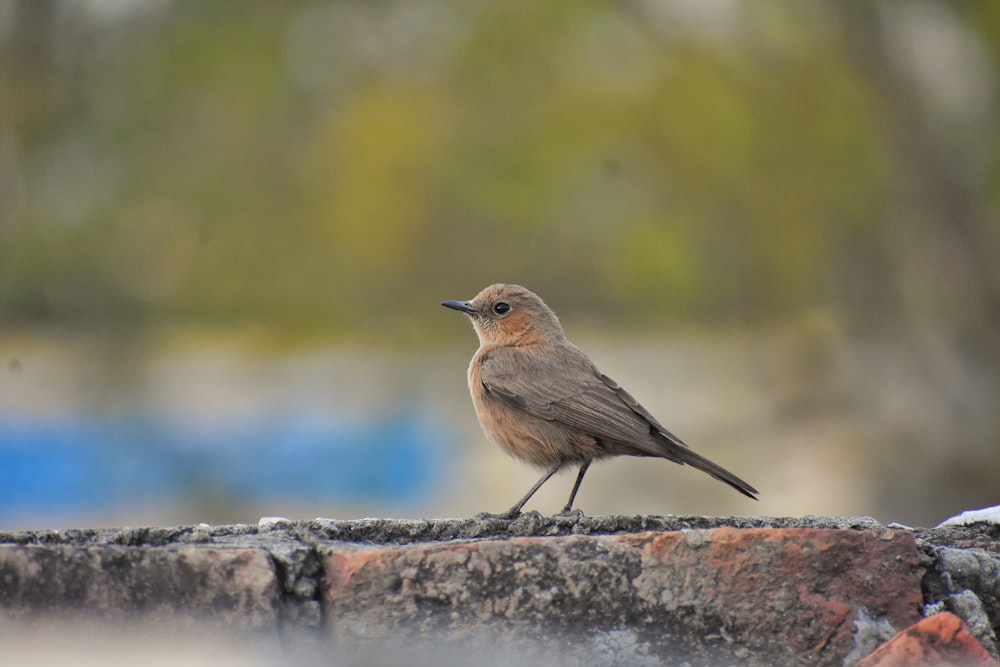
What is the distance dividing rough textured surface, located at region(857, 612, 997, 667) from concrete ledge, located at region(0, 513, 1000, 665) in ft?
0.84

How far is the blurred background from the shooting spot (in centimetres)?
1041

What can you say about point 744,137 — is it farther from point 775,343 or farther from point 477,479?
point 477,479

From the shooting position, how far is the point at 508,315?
19.8 ft

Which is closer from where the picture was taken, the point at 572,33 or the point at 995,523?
the point at 995,523

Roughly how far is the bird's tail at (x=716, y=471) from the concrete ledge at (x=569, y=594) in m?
1.72

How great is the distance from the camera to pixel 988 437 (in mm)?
11148

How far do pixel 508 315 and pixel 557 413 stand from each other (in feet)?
3.15

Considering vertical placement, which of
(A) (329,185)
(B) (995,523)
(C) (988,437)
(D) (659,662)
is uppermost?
(A) (329,185)

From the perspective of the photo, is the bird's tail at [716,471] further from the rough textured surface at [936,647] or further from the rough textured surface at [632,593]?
the rough textured surface at [936,647]

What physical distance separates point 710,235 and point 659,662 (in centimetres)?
824

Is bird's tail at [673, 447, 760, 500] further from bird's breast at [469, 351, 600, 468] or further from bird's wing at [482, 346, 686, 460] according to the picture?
bird's breast at [469, 351, 600, 468]

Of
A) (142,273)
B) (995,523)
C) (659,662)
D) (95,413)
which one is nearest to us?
(659,662)

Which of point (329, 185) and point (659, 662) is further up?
point (329, 185)

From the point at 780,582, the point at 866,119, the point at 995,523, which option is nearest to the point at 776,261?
the point at 866,119
